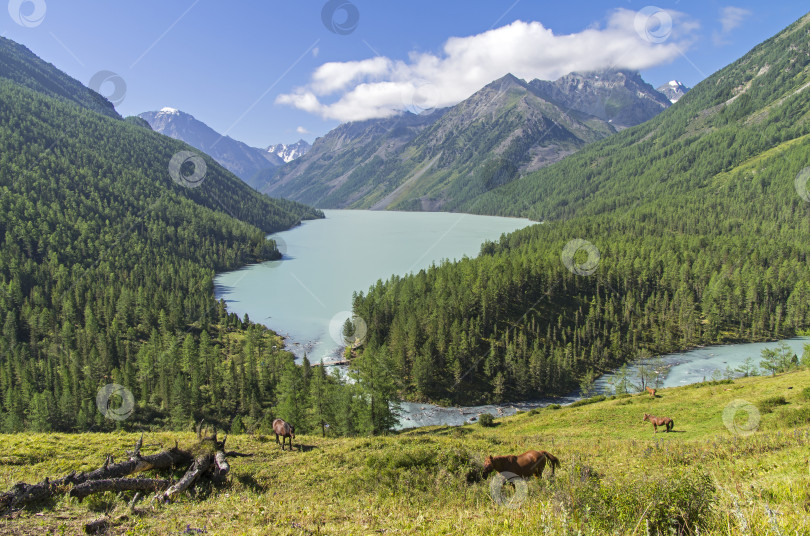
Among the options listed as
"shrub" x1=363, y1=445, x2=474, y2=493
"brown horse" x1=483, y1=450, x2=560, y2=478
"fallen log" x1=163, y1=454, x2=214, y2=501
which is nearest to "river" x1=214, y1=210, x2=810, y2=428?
"shrub" x1=363, y1=445, x2=474, y2=493

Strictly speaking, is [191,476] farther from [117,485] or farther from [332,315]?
[332,315]

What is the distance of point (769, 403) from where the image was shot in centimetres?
3641

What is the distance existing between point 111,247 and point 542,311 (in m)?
177

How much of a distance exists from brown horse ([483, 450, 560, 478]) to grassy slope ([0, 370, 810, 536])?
36.4 inches

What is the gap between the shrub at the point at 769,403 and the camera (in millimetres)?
35119

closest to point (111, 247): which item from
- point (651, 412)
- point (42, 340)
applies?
point (42, 340)

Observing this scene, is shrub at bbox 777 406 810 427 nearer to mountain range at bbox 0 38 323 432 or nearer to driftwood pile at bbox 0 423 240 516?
driftwood pile at bbox 0 423 240 516

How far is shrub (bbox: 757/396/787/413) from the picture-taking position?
115ft

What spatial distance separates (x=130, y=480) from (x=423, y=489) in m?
11.2

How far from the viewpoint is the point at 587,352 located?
9631 cm

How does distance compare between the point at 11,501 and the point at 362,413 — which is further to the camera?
the point at 362,413

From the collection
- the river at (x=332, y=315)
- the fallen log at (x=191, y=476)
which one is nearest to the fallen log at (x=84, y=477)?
the fallen log at (x=191, y=476)

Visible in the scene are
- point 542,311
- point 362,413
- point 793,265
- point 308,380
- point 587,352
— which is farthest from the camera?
point 793,265

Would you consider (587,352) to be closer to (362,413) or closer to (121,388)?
(362,413)
